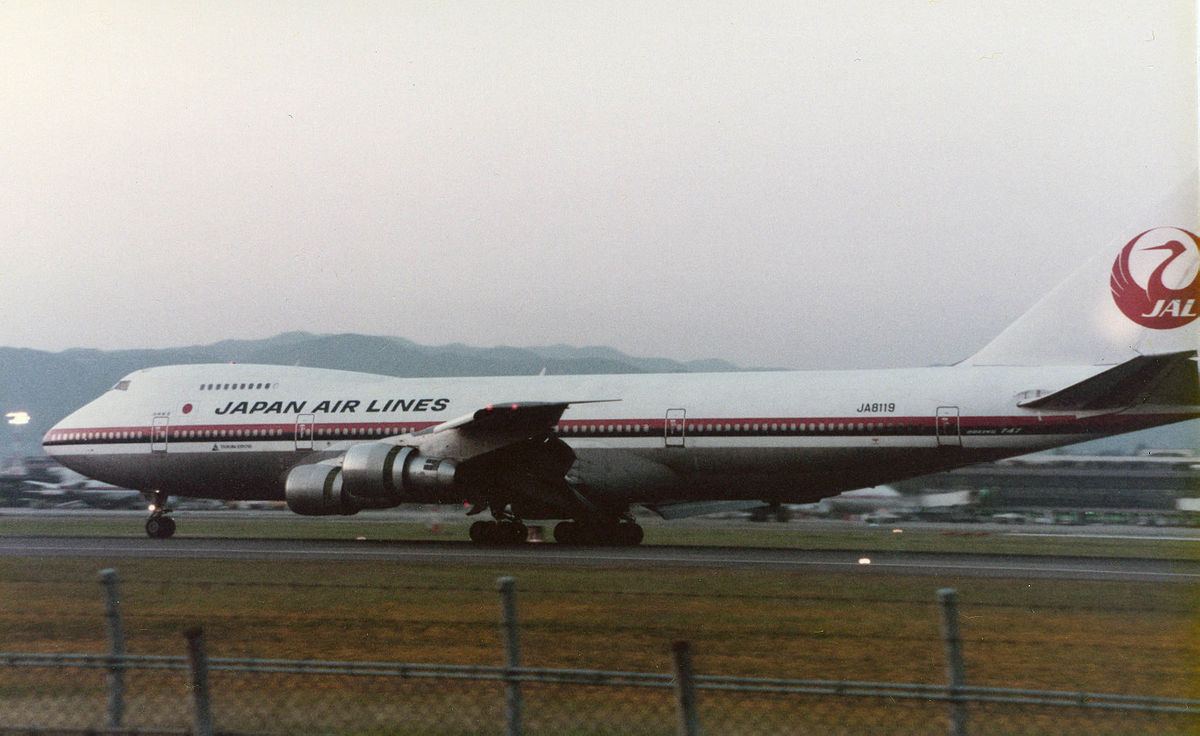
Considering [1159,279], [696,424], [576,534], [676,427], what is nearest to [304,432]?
[576,534]

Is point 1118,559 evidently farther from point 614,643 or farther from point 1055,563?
point 614,643

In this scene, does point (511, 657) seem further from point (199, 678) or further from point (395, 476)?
point (395, 476)

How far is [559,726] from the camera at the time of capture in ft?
24.2

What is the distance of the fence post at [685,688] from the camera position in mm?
5156

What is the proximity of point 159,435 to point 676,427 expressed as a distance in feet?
45.0

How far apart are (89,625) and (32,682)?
11.8 feet

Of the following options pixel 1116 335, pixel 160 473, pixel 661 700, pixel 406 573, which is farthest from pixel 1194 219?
pixel 160 473

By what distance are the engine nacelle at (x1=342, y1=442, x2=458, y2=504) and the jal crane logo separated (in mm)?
14068

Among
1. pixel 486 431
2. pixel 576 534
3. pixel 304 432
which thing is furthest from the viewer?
pixel 304 432

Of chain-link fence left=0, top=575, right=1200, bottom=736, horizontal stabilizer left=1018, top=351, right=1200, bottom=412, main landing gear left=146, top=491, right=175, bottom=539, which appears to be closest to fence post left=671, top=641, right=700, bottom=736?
chain-link fence left=0, top=575, right=1200, bottom=736

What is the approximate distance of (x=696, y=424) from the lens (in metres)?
24.7

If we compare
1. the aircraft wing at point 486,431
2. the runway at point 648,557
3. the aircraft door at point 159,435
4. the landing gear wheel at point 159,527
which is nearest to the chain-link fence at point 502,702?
the runway at point 648,557

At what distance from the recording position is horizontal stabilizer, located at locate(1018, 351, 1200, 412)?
68.3ft

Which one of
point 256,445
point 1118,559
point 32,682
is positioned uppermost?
point 256,445
